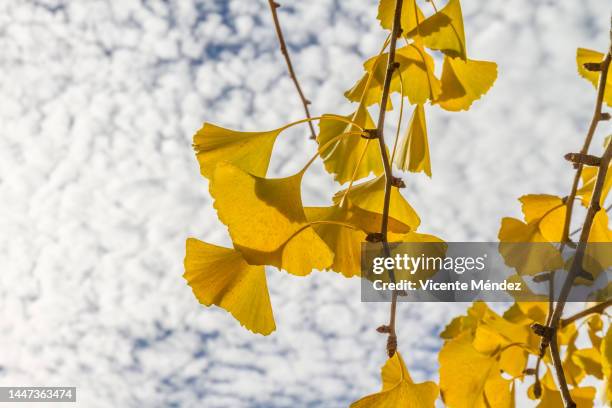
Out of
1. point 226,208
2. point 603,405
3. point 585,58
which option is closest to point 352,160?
point 226,208

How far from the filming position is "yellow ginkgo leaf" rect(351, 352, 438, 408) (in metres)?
0.57

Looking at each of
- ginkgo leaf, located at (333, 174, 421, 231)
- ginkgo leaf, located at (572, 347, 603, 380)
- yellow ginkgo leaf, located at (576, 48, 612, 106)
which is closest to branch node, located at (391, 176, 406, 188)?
ginkgo leaf, located at (333, 174, 421, 231)

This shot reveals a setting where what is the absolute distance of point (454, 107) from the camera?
2.34 feet

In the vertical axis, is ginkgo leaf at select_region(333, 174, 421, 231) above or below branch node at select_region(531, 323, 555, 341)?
above

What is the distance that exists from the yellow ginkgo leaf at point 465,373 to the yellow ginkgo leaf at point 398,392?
0.50 ft

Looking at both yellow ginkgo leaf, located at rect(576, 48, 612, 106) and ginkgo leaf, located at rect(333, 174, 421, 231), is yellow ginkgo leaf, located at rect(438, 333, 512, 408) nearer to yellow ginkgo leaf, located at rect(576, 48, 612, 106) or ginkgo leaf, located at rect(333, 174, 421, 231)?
ginkgo leaf, located at rect(333, 174, 421, 231)

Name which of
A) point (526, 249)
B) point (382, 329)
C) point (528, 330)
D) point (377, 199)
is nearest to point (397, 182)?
point (377, 199)

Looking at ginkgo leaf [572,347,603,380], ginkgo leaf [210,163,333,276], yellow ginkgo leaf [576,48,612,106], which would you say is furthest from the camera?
ginkgo leaf [572,347,603,380]

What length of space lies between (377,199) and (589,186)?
319 millimetres

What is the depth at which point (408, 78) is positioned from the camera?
0.69m

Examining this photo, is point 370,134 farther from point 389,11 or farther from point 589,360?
point 589,360

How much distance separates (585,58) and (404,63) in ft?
0.88

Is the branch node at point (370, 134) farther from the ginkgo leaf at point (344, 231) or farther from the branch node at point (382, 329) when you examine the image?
the branch node at point (382, 329)

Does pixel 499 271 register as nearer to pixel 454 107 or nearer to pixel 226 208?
pixel 454 107
